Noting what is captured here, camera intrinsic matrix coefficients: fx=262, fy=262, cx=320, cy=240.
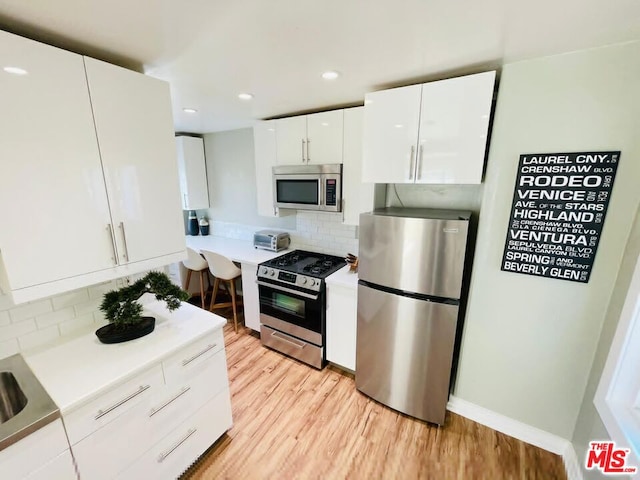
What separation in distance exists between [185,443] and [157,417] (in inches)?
11.6

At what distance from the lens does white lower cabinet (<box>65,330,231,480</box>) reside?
111 cm

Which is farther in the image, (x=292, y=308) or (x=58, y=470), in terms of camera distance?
(x=292, y=308)

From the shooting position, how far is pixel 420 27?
3.59ft

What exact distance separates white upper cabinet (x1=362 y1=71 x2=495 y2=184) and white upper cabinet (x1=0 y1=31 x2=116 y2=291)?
1567 mm

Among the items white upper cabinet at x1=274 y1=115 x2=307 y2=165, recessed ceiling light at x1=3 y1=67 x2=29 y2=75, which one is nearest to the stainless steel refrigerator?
white upper cabinet at x1=274 y1=115 x2=307 y2=165

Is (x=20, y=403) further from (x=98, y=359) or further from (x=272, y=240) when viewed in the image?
(x=272, y=240)

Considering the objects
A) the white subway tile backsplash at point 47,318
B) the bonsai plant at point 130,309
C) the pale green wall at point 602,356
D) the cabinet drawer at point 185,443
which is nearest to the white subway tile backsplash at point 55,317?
the white subway tile backsplash at point 47,318

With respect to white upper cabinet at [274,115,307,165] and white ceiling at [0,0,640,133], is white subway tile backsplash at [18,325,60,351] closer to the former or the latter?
white ceiling at [0,0,640,133]

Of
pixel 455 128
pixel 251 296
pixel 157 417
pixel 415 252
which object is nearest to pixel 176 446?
pixel 157 417

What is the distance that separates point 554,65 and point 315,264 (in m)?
2.03

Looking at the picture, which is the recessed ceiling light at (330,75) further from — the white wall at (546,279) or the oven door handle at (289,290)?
the oven door handle at (289,290)

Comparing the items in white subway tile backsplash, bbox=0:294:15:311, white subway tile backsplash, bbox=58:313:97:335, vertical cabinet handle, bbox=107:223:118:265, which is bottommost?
white subway tile backsplash, bbox=58:313:97:335

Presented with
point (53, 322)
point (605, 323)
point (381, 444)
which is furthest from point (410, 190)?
point (53, 322)

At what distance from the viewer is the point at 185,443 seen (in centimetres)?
146
